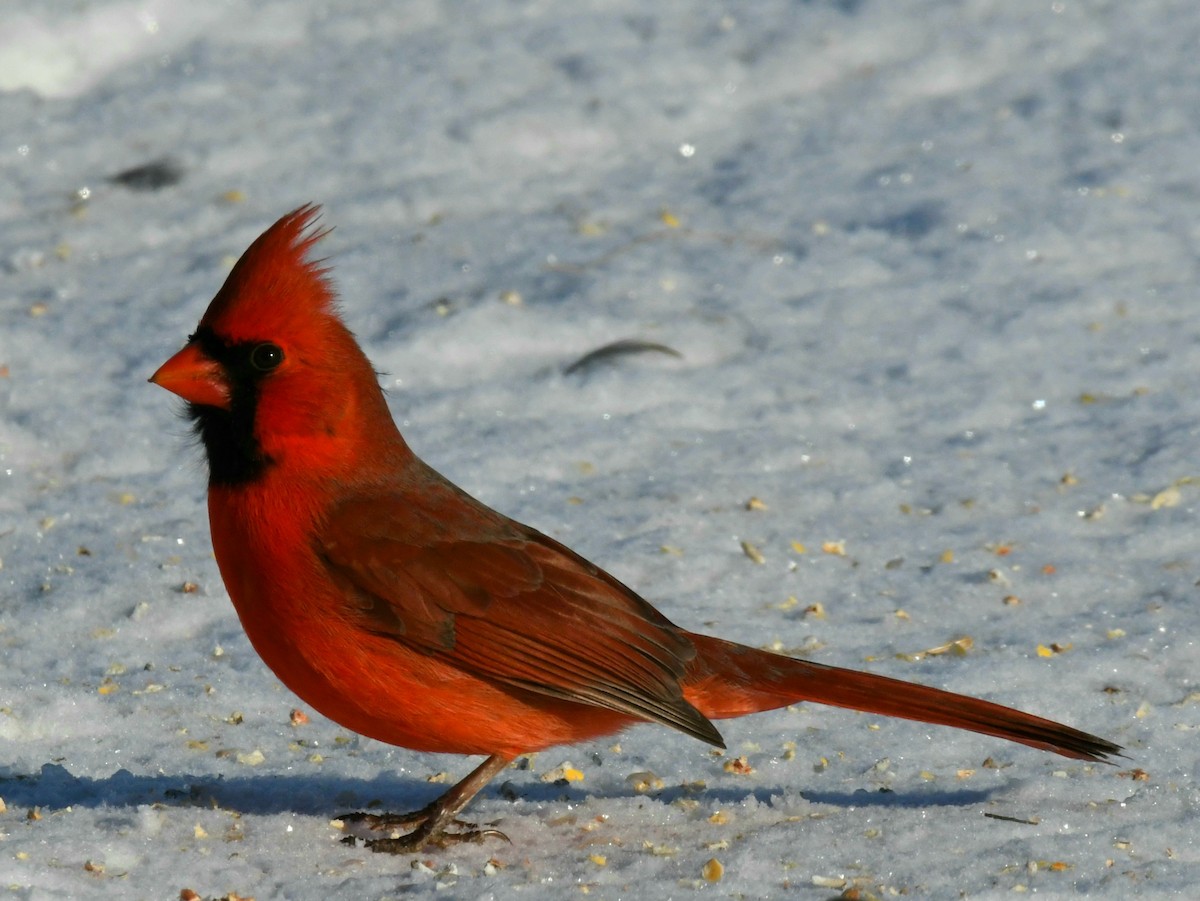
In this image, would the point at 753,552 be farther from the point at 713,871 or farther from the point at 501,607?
the point at 713,871

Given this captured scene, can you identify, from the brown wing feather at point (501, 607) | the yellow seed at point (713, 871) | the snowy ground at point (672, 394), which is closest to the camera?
the yellow seed at point (713, 871)

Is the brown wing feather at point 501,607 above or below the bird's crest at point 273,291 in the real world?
below

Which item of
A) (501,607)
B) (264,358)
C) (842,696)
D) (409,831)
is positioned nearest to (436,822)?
(409,831)

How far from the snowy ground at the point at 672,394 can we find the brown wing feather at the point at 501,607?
304mm

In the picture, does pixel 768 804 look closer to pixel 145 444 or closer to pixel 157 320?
pixel 145 444

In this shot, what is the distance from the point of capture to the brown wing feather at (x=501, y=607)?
10.4 feet

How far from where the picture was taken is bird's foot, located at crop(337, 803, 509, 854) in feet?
10.5

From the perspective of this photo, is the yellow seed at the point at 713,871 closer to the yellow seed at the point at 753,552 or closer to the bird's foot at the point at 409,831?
the bird's foot at the point at 409,831

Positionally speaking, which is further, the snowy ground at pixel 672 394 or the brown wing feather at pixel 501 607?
the snowy ground at pixel 672 394

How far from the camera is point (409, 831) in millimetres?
3371

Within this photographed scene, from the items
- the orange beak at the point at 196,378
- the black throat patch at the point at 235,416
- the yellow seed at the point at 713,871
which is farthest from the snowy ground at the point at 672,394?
the orange beak at the point at 196,378

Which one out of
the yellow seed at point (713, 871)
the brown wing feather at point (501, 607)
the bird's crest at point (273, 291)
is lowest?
the yellow seed at point (713, 871)

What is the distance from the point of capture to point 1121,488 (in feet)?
15.4

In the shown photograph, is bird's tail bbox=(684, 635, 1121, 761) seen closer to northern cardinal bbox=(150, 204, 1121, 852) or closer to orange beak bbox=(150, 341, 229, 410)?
northern cardinal bbox=(150, 204, 1121, 852)
